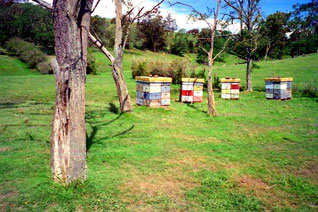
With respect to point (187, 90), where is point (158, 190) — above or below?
below

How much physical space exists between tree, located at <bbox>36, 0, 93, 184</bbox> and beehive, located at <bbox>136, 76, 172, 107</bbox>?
5.90 m

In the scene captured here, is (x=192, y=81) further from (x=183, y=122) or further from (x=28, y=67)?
(x=28, y=67)

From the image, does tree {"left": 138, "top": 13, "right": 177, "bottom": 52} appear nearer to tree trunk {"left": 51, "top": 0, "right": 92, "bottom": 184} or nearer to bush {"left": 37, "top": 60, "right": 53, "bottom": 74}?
bush {"left": 37, "top": 60, "right": 53, "bottom": 74}

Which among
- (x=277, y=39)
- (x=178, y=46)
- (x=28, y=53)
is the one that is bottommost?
(x=28, y=53)

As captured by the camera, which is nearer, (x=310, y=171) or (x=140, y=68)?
(x=310, y=171)

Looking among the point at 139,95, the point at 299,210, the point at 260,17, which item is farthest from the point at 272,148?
the point at 260,17

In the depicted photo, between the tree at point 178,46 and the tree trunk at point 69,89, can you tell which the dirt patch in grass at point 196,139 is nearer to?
the tree trunk at point 69,89

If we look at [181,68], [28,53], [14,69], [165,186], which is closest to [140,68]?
[181,68]

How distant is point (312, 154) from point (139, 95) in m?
6.63

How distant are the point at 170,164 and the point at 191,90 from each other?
7.75 m

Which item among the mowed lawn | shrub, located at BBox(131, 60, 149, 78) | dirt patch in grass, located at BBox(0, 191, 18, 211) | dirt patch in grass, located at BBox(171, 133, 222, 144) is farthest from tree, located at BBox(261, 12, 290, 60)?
dirt patch in grass, located at BBox(0, 191, 18, 211)

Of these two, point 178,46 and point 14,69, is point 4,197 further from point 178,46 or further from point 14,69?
point 178,46

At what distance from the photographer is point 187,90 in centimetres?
1216

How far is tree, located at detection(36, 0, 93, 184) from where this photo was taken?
3.57 m
